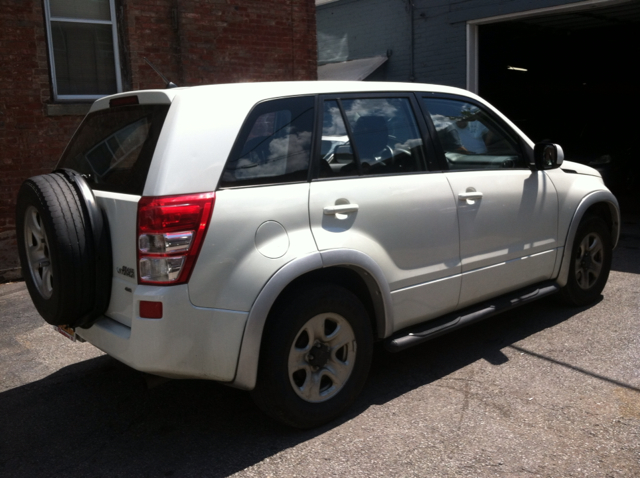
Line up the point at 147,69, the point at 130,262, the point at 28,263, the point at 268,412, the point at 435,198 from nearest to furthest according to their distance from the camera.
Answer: the point at 130,262, the point at 268,412, the point at 28,263, the point at 435,198, the point at 147,69

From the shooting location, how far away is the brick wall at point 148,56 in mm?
7582

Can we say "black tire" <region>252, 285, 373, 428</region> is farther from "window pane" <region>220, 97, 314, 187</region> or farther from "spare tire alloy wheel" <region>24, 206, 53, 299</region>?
"spare tire alloy wheel" <region>24, 206, 53, 299</region>

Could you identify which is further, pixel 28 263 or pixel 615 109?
pixel 615 109

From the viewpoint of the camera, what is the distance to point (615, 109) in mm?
17719

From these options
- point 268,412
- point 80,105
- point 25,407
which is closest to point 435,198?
point 268,412

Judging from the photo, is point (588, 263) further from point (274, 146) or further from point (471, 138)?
point (274, 146)

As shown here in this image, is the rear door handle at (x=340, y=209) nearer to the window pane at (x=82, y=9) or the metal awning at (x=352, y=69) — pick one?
the window pane at (x=82, y=9)

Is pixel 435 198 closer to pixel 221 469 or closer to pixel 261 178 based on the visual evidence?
pixel 261 178

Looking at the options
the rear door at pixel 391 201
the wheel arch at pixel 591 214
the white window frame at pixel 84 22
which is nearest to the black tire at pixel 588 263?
the wheel arch at pixel 591 214

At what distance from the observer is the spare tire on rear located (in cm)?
324

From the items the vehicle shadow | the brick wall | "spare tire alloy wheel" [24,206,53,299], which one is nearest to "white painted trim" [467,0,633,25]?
the brick wall

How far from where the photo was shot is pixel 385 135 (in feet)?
13.2

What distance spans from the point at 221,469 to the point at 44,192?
1695 mm

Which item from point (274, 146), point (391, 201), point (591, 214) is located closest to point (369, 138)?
point (391, 201)
